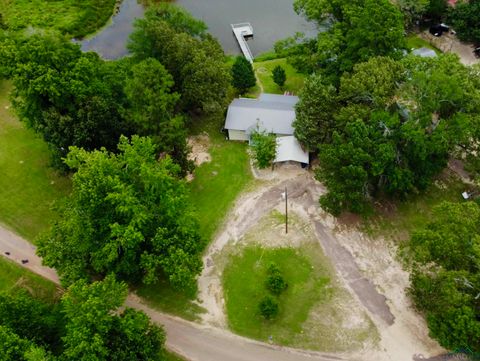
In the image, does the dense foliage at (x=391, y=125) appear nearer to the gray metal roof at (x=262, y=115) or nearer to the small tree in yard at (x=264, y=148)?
the small tree in yard at (x=264, y=148)

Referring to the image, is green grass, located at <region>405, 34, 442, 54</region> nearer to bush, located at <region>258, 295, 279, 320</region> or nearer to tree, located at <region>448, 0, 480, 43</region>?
tree, located at <region>448, 0, 480, 43</region>

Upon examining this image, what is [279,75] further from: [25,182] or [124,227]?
[25,182]

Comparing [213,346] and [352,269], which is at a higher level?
[352,269]

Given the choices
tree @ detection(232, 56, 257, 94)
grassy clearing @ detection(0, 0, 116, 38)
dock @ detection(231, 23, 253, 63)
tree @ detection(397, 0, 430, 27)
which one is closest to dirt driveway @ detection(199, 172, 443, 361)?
tree @ detection(232, 56, 257, 94)

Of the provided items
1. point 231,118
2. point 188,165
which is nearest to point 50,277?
point 188,165

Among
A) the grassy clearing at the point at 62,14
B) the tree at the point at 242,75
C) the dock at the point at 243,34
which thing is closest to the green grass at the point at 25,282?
the tree at the point at 242,75

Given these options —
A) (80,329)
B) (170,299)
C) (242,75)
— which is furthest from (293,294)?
(242,75)

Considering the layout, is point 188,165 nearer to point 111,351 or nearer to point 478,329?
point 111,351
